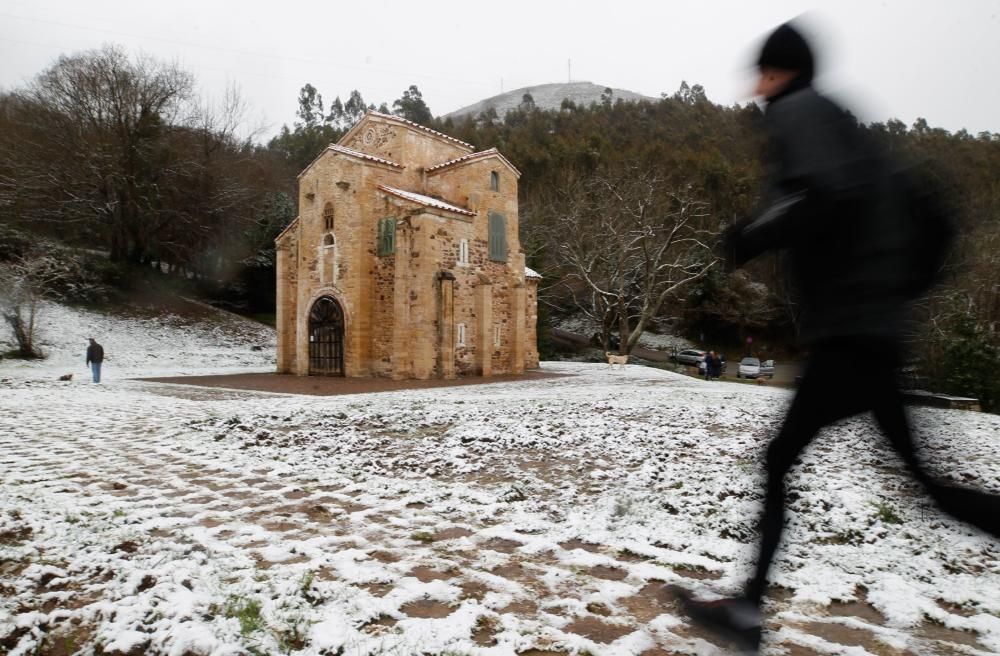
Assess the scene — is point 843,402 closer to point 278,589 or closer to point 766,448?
point 766,448

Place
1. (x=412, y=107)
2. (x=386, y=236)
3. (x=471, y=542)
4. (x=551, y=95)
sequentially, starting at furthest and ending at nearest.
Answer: (x=551, y=95)
(x=412, y=107)
(x=386, y=236)
(x=471, y=542)

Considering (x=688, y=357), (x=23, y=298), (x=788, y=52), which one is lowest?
(x=688, y=357)

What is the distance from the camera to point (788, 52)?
233 centimetres

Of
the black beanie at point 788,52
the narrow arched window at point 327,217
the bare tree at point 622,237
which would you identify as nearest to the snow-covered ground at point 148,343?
the narrow arched window at point 327,217

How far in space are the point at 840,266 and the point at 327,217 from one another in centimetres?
2040

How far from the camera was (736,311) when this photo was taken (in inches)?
A: 1613

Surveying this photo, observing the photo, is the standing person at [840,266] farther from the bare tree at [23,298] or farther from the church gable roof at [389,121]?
the bare tree at [23,298]

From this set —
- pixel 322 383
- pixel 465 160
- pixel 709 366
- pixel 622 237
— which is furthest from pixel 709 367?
pixel 322 383

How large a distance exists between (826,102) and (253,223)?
39.7 meters

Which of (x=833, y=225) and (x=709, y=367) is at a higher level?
(x=833, y=225)

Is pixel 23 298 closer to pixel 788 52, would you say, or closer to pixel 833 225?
pixel 788 52

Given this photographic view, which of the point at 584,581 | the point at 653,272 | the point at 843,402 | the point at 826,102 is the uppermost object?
the point at 653,272

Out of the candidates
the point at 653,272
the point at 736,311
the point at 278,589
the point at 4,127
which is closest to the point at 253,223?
the point at 4,127

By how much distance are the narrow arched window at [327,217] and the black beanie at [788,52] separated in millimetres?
19717
